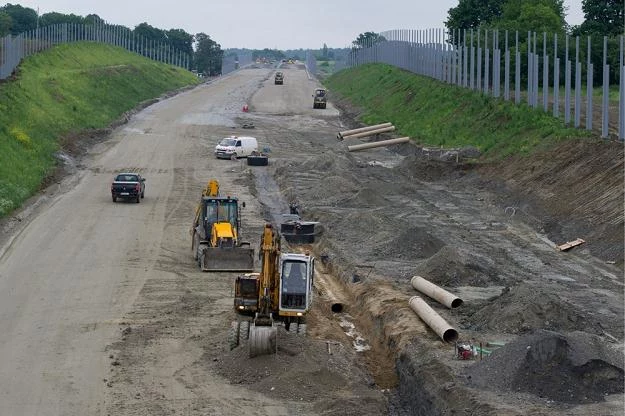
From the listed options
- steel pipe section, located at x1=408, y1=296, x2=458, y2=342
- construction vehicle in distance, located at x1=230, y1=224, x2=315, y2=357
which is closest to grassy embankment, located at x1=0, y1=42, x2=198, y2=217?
construction vehicle in distance, located at x1=230, y1=224, x2=315, y2=357

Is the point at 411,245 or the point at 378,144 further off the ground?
the point at 378,144

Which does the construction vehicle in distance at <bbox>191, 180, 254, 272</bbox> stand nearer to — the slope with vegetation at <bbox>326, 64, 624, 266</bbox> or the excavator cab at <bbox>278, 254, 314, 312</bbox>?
the excavator cab at <bbox>278, 254, 314, 312</bbox>

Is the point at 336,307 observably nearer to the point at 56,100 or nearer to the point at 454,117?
the point at 454,117

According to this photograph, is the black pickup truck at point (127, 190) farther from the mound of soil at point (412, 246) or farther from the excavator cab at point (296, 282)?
the excavator cab at point (296, 282)

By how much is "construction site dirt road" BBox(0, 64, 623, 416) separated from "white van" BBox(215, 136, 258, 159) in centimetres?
751

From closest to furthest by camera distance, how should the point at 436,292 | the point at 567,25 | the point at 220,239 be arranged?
the point at 436,292
the point at 220,239
the point at 567,25

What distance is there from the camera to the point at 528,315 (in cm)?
2747

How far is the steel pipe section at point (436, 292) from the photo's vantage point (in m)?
30.1

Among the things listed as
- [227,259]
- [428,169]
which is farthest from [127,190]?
[428,169]

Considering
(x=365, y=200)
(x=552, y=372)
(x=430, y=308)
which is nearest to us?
(x=552, y=372)

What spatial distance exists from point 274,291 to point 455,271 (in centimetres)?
793

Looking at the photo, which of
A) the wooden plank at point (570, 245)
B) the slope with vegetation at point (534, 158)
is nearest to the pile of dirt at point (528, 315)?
the slope with vegetation at point (534, 158)

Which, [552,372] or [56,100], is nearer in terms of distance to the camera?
[552,372]

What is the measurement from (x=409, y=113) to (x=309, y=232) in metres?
43.3
